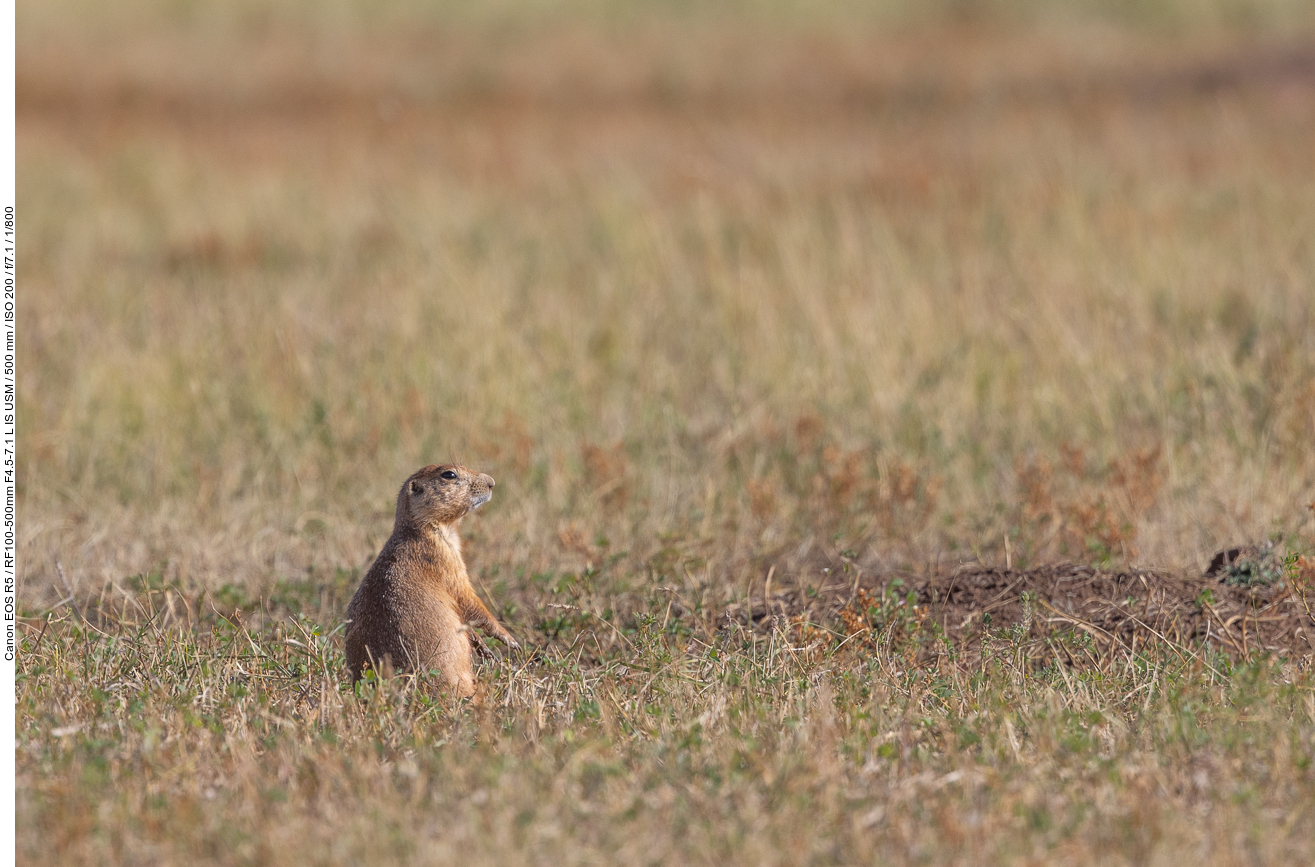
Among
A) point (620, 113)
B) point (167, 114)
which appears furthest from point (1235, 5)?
point (167, 114)

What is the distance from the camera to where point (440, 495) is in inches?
185

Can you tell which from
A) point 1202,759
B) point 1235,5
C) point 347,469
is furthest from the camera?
point 1235,5

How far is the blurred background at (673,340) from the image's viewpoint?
6.54m

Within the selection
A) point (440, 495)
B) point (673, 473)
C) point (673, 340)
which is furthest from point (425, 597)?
point (673, 340)

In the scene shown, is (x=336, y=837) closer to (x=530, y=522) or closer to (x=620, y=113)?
(x=530, y=522)

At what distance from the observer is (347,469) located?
7.36 meters

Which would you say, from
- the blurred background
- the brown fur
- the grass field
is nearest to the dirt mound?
the grass field

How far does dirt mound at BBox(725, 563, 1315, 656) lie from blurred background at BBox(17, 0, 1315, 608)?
0.48 meters

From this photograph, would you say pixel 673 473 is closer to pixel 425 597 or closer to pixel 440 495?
pixel 440 495

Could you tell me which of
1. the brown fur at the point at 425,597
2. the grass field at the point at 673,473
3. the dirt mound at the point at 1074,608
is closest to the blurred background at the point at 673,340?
the grass field at the point at 673,473

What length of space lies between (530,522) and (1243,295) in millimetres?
4802

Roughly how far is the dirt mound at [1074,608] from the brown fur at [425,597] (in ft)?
3.55

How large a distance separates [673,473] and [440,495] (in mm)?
2582

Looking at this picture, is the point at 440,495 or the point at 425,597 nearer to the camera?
the point at 425,597
